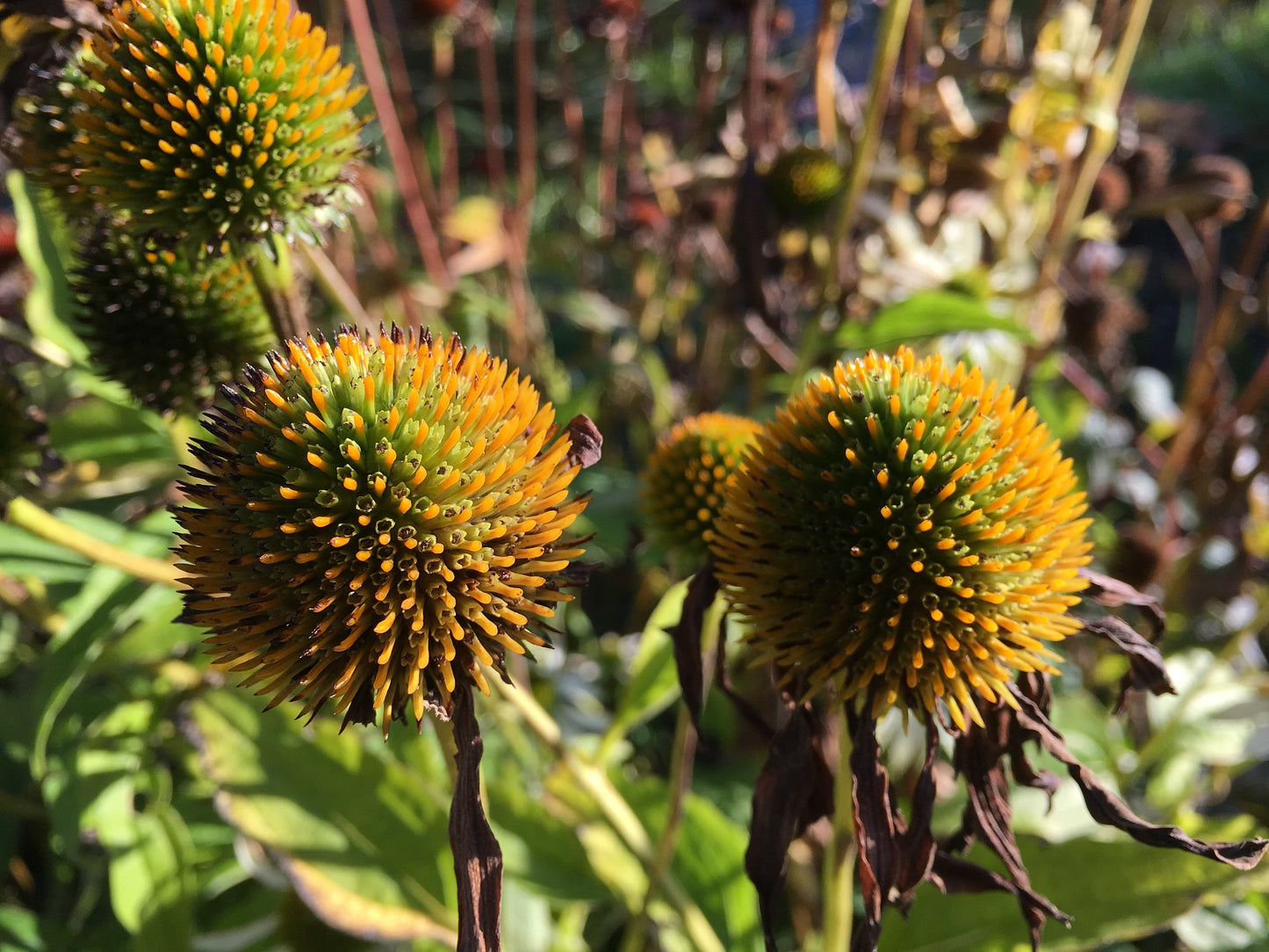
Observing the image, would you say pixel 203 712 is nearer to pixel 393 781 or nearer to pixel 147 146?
pixel 393 781

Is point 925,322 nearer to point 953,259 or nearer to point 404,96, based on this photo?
point 953,259

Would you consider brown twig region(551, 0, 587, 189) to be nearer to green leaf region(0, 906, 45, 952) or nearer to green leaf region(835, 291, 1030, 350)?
green leaf region(835, 291, 1030, 350)

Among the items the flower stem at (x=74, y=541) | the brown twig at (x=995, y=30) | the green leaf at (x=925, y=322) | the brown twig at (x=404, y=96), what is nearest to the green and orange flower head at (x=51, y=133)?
the flower stem at (x=74, y=541)

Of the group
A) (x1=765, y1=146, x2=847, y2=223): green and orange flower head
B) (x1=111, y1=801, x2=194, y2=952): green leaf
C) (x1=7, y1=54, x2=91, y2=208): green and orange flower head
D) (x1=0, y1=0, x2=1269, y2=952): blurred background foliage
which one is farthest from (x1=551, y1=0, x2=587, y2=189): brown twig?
(x1=111, y1=801, x2=194, y2=952): green leaf

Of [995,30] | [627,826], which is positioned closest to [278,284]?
[627,826]

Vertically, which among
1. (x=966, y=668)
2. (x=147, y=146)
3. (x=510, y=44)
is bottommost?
(x=966, y=668)

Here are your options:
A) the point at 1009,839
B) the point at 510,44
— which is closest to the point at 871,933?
the point at 1009,839

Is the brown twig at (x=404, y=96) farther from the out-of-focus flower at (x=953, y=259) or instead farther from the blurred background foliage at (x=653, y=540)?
the out-of-focus flower at (x=953, y=259)
